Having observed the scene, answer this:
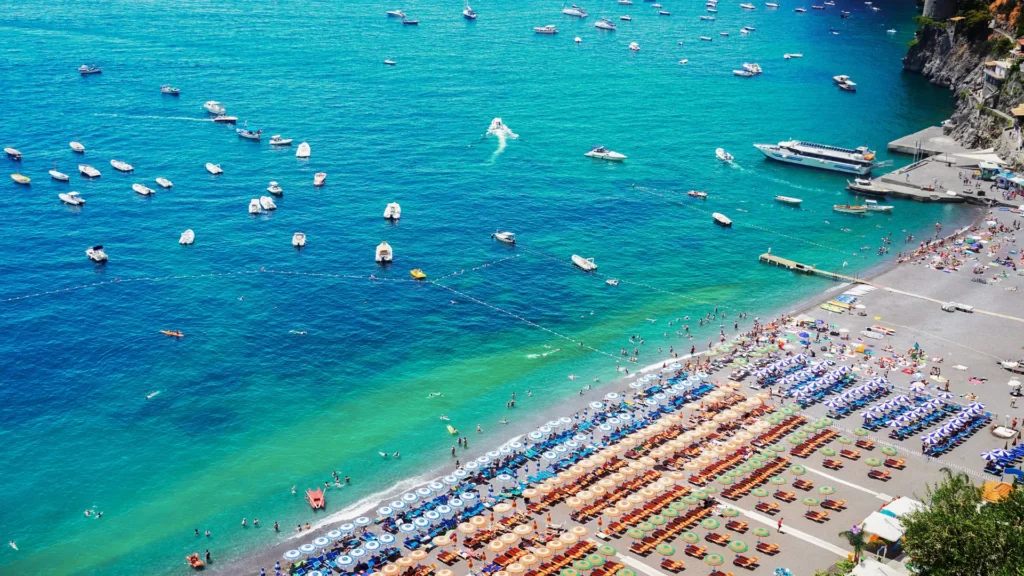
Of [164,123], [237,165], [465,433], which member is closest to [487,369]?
[465,433]

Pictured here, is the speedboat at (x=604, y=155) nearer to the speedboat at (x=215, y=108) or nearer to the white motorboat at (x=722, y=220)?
the white motorboat at (x=722, y=220)

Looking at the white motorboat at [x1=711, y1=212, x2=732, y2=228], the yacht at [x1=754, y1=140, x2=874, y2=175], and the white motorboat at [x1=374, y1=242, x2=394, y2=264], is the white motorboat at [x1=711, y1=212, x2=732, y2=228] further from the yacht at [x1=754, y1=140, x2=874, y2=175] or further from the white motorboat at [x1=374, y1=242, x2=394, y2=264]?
the white motorboat at [x1=374, y1=242, x2=394, y2=264]

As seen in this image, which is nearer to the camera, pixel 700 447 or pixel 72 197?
pixel 700 447

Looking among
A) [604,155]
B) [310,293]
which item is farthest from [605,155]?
[310,293]

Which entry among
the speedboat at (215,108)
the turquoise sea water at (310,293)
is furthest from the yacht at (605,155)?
the speedboat at (215,108)

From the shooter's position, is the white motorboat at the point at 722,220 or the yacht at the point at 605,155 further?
the yacht at the point at 605,155

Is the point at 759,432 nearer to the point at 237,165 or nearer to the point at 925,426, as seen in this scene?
the point at 925,426
